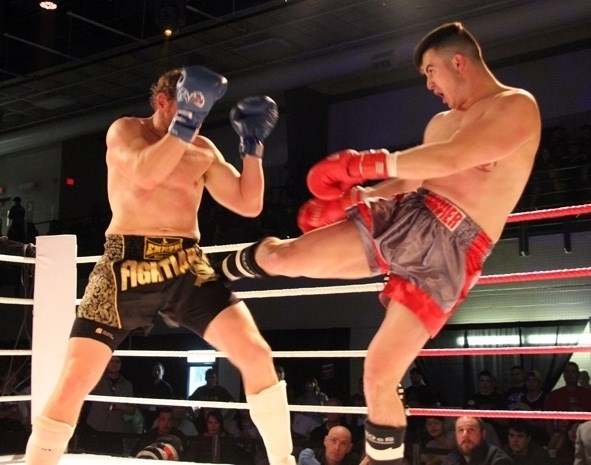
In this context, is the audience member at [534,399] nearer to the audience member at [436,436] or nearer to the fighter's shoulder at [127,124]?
the audience member at [436,436]

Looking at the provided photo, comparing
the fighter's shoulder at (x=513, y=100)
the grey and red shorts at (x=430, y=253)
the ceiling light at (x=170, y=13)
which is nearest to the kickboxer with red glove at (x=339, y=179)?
the grey and red shorts at (x=430, y=253)

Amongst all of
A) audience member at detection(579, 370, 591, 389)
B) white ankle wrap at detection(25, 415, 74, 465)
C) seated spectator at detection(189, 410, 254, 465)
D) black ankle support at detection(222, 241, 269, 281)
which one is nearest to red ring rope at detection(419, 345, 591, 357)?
black ankle support at detection(222, 241, 269, 281)

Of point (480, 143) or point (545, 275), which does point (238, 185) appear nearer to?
point (480, 143)

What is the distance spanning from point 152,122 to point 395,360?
971 millimetres

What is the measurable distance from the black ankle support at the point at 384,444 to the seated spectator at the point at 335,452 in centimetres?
207

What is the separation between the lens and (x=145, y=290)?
197 cm

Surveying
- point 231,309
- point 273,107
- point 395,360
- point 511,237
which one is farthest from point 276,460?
point 511,237

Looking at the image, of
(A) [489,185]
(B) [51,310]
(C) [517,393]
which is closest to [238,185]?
(A) [489,185]

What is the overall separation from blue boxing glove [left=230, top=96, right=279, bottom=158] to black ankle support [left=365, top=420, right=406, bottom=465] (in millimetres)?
826

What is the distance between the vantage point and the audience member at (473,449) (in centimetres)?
331

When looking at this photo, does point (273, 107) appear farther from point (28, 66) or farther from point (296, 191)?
point (28, 66)

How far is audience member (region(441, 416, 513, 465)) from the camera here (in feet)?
10.9

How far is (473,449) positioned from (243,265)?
183cm

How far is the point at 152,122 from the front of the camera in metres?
2.12
